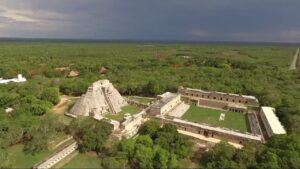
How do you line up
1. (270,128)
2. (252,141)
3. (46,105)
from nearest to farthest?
(252,141)
(270,128)
(46,105)

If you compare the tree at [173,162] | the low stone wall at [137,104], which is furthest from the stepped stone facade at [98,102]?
the tree at [173,162]

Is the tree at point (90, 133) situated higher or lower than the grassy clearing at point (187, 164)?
higher

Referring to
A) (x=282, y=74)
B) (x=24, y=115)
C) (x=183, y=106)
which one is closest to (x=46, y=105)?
(x=24, y=115)

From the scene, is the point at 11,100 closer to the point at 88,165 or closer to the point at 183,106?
the point at 88,165

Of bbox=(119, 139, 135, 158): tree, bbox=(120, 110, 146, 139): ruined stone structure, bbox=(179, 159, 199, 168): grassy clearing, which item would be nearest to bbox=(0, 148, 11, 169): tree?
bbox=(119, 139, 135, 158): tree

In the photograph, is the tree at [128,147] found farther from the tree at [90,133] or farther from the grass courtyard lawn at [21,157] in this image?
the grass courtyard lawn at [21,157]

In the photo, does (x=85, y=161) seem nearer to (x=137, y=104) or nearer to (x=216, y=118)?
(x=137, y=104)
